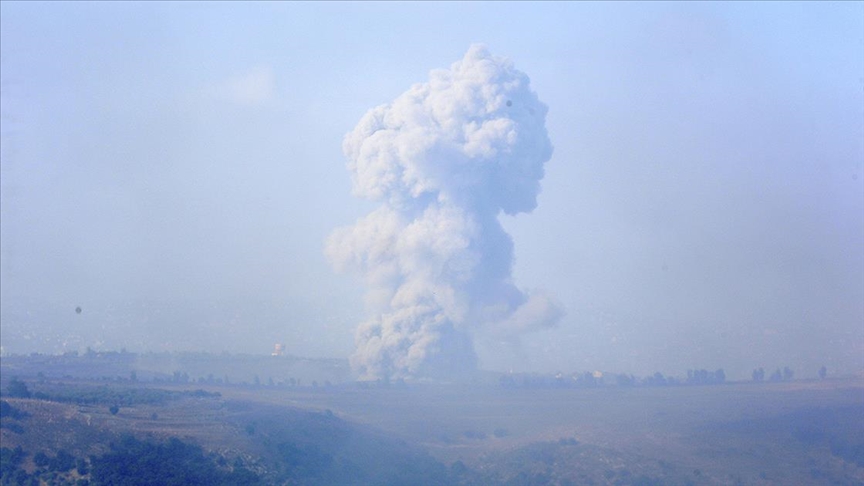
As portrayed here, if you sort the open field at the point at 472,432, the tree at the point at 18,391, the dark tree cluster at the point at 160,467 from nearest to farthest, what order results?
the dark tree cluster at the point at 160,467 → the open field at the point at 472,432 → the tree at the point at 18,391

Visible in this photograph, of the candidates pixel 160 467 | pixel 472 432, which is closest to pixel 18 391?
pixel 160 467

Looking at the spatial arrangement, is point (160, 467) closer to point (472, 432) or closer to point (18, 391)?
point (18, 391)

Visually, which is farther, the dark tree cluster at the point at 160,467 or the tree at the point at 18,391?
the tree at the point at 18,391

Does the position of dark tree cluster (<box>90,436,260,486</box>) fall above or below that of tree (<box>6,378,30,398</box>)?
below

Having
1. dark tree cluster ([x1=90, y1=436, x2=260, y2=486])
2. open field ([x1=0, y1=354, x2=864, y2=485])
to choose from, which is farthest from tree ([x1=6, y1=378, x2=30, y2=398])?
dark tree cluster ([x1=90, y1=436, x2=260, y2=486])

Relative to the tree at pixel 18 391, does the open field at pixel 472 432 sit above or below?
below

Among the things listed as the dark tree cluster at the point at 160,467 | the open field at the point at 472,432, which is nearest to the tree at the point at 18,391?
the open field at the point at 472,432

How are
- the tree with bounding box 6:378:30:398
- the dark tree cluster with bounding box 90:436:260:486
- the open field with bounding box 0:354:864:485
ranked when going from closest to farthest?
the dark tree cluster with bounding box 90:436:260:486
the open field with bounding box 0:354:864:485
the tree with bounding box 6:378:30:398

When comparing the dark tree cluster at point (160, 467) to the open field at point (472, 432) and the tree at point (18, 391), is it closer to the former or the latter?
the open field at point (472, 432)

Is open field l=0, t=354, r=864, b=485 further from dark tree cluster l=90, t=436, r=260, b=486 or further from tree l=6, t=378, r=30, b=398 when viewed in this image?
tree l=6, t=378, r=30, b=398

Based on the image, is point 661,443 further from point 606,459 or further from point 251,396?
point 251,396

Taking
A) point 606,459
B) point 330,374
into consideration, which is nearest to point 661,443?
point 606,459
